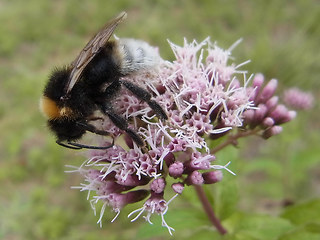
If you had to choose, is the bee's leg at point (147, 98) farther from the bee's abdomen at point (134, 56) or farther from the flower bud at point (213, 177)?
the flower bud at point (213, 177)

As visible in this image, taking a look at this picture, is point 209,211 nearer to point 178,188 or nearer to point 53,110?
point 178,188

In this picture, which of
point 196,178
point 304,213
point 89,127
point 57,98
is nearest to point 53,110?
point 57,98

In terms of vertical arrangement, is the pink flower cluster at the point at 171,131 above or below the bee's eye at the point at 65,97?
below

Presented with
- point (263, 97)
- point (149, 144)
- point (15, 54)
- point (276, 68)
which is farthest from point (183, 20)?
point (149, 144)

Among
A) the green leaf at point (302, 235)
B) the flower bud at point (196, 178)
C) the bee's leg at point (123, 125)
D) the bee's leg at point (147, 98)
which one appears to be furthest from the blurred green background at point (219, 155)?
the bee's leg at point (147, 98)

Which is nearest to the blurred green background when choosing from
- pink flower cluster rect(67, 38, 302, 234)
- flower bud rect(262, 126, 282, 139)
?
flower bud rect(262, 126, 282, 139)

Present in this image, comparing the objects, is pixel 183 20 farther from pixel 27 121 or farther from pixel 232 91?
pixel 232 91

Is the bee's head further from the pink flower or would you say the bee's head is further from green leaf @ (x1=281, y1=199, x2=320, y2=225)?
the pink flower
